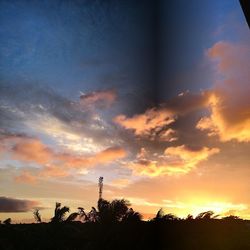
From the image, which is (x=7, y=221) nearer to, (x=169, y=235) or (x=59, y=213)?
(x=59, y=213)

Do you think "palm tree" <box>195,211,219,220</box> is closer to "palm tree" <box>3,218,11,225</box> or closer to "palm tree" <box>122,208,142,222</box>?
"palm tree" <box>122,208,142,222</box>

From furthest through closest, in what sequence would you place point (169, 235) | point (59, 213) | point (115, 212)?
point (59, 213) → point (115, 212) → point (169, 235)

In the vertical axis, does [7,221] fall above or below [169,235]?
above

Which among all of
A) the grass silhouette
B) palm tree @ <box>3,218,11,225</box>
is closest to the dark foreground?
the grass silhouette

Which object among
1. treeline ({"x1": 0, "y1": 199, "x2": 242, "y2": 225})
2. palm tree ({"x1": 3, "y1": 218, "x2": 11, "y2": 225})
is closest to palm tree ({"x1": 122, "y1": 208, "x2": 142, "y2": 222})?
treeline ({"x1": 0, "y1": 199, "x2": 242, "y2": 225})

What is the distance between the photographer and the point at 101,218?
76.7 ft

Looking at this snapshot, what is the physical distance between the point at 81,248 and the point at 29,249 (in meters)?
4.39

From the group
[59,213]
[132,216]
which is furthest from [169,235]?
[59,213]

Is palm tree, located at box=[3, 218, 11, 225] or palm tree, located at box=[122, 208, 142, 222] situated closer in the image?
palm tree, located at box=[122, 208, 142, 222]

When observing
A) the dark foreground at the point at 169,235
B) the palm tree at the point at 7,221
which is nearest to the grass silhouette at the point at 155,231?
the dark foreground at the point at 169,235

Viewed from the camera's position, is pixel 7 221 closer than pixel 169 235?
No

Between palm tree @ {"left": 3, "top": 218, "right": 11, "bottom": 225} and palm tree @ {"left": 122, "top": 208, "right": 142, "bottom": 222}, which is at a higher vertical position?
palm tree @ {"left": 3, "top": 218, "right": 11, "bottom": 225}

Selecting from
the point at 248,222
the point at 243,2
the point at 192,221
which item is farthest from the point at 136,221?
the point at 243,2

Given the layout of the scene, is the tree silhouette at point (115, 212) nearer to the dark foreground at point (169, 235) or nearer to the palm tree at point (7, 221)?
the dark foreground at point (169, 235)
